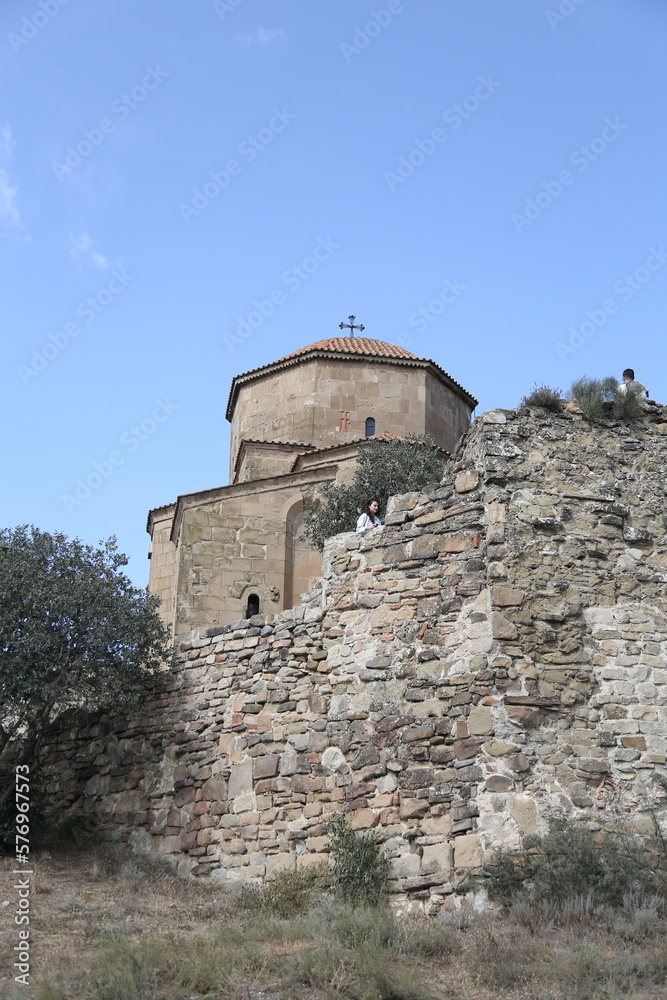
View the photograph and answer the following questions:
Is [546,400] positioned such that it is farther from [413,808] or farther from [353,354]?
[353,354]

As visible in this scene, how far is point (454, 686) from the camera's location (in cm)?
1049

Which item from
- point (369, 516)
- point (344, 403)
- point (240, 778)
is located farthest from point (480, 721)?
point (344, 403)

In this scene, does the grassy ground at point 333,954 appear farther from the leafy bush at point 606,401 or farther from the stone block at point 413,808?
the leafy bush at point 606,401

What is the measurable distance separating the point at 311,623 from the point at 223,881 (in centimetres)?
286

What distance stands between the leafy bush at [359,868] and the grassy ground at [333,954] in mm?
222

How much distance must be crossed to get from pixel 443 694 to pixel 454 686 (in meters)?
0.14

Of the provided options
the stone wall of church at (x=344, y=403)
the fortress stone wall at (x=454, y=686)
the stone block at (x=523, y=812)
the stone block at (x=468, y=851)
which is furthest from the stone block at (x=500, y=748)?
the stone wall of church at (x=344, y=403)

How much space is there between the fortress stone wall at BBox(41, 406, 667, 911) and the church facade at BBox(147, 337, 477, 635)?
25.5ft

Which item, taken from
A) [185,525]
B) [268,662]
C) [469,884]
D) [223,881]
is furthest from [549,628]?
[185,525]

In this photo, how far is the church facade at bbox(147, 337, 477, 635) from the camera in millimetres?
20562

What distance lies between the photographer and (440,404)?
24719mm

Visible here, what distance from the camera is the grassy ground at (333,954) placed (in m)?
7.48

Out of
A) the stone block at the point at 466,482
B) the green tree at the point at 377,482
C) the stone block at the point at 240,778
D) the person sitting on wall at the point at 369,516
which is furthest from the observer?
the green tree at the point at 377,482

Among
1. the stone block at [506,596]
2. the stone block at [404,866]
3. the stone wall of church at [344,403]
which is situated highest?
the stone wall of church at [344,403]
